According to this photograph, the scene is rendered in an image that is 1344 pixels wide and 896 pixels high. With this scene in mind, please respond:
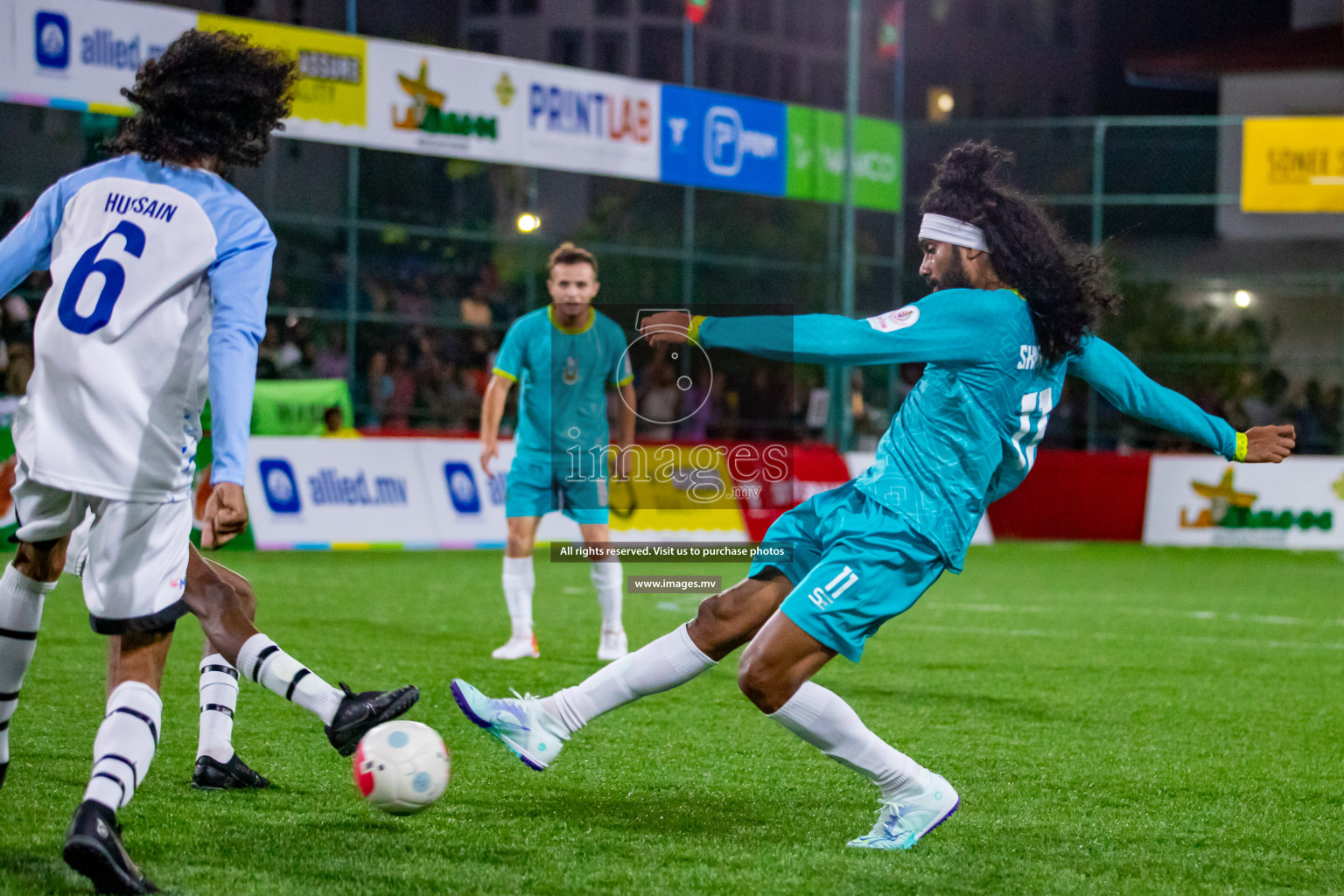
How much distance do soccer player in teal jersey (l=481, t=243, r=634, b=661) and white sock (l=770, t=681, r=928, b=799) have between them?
419cm

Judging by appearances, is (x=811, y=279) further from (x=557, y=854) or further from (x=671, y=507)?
(x=557, y=854)

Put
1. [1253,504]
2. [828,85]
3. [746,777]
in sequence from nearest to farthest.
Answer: [746,777] < [1253,504] < [828,85]

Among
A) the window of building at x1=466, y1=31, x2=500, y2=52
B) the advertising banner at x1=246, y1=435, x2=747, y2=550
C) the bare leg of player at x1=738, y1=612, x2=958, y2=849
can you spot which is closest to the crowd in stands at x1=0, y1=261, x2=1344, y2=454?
the advertising banner at x1=246, y1=435, x2=747, y2=550

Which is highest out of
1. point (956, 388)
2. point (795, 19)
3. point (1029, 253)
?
point (795, 19)

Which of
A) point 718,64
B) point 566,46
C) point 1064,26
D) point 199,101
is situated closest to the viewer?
point 199,101

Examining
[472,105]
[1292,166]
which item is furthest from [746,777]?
[1292,166]

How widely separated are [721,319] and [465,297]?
1764 centimetres

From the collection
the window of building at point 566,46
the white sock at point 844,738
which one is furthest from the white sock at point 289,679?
the window of building at point 566,46

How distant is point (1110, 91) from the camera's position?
55.9 meters

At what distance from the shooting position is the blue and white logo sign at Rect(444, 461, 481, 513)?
52.1 ft

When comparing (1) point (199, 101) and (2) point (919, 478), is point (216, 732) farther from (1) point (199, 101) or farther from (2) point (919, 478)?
(2) point (919, 478)

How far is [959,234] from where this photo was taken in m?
4.36

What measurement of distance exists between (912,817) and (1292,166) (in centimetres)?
2199

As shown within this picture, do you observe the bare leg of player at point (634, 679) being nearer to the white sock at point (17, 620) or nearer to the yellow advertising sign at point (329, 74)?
the white sock at point (17, 620)
